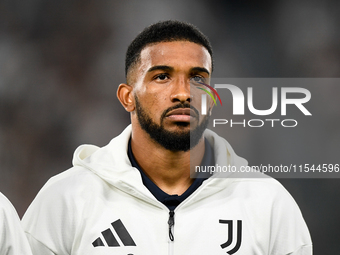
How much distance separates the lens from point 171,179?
5.54ft

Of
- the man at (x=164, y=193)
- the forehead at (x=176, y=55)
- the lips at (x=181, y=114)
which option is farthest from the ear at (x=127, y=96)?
the lips at (x=181, y=114)

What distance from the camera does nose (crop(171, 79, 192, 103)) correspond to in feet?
5.10

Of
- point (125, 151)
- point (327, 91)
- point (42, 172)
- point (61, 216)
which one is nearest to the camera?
point (61, 216)

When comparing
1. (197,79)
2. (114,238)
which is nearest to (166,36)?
(197,79)

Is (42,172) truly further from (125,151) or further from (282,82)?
(282,82)

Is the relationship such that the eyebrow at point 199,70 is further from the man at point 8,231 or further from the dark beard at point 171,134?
the man at point 8,231

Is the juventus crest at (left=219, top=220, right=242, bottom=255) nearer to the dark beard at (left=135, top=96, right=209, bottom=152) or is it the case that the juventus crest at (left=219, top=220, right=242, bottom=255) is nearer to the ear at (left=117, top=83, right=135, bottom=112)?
the dark beard at (left=135, top=96, right=209, bottom=152)

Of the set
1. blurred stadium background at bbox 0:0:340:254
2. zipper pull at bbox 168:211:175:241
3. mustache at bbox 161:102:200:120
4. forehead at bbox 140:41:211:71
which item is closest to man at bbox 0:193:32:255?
zipper pull at bbox 168:211:175:241

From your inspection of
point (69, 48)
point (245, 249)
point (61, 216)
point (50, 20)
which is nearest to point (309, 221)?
point (245, 249)

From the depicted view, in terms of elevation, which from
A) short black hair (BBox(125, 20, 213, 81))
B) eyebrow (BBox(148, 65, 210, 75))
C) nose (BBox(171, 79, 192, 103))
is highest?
short black hair (BBox(125, 20, 213, 81))

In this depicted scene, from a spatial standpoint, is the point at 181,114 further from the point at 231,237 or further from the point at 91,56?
the point at 91,56

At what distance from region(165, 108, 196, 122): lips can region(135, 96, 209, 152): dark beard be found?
0.01 m

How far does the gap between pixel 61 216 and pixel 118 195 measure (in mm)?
214

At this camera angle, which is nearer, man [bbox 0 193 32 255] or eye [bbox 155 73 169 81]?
man [bbox 0 193 32 255]
